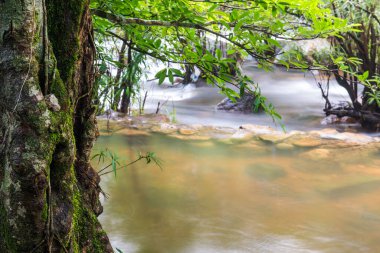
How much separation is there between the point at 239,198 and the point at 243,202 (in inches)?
4.4

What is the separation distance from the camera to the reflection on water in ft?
11.6

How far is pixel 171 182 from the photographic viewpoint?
477 centimetres

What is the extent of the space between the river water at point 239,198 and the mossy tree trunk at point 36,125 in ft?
7.03

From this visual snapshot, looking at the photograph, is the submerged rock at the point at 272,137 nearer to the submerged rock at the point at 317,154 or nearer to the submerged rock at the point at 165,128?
the submerged rock at the point at 317,154

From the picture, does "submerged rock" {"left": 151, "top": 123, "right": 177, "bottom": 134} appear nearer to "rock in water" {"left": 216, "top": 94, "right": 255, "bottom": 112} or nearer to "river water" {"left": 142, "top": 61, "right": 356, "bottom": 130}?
"river water" {"left": 142, "top": 61, "right": 356, "bottom": 130}

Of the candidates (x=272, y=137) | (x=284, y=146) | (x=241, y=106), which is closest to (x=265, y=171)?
(x=284, y=146)

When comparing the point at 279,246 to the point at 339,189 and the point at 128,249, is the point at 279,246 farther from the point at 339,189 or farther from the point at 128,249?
the point at 339,189

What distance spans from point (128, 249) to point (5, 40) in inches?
97.7

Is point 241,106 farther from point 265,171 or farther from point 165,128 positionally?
point 265,171

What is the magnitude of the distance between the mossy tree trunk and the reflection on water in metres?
2.15

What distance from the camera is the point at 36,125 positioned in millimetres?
1155

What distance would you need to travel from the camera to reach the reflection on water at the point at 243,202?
11.6 ft

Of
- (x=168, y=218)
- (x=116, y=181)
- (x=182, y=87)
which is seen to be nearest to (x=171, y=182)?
(x=116, y=181)

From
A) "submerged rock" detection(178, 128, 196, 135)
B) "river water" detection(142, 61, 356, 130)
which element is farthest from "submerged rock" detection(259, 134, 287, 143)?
"river water" detection(142, 61, 356, 130)
